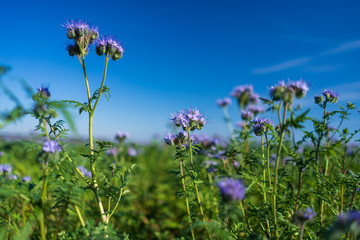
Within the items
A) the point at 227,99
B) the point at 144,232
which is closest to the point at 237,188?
the point at 144,232

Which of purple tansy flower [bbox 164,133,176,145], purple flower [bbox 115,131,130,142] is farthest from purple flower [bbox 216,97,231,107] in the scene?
purple tansy flower [bbox 164,133,176,145]

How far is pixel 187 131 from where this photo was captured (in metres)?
3.05

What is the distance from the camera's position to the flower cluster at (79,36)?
2.90 metres

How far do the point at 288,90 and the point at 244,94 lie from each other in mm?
5292

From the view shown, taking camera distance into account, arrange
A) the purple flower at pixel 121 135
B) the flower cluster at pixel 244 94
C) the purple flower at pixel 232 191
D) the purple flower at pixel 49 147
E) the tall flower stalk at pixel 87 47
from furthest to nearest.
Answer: the flower cluster at pixel 244 94 → the purple flower at pixel 121 135 → the tall flower stalk at pixel 87 47 → the purple flower at pixel 49 147 → the purple flower at pixel 232 191

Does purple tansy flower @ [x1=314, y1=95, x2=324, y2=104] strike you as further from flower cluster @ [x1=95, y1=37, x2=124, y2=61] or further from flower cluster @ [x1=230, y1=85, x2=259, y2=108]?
flower cluster @ [x1=230, y1=85, x2=259, y2=108]

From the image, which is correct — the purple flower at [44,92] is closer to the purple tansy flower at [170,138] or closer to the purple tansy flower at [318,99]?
the purple tansy flower at [170,138]

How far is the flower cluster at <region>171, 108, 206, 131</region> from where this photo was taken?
290cm

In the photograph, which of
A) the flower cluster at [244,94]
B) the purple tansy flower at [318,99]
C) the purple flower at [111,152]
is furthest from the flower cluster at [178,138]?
the flower cluster at [244,94]

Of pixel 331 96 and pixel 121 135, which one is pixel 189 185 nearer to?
pixel 331 96

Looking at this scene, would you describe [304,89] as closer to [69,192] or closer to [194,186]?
[194,186]

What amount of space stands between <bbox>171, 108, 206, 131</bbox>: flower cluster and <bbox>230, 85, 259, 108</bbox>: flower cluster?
4536 mm

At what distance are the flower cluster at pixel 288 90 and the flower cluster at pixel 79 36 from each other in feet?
7.21

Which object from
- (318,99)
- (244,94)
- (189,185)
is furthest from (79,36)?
(244,94)
